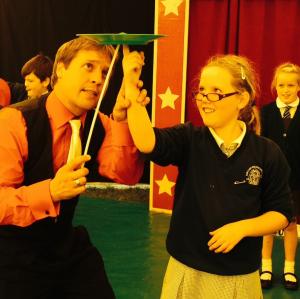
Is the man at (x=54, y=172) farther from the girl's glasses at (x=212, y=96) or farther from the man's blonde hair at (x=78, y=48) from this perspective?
the girl's glasses at (x=212, y=96)

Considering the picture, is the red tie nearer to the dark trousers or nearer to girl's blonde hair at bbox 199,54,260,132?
the dark trousers

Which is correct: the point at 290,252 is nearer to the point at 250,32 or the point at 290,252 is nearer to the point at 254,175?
the point at 254,175

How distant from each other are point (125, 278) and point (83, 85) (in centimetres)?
199

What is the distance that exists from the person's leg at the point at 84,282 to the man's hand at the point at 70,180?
49 cm

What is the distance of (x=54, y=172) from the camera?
1888 mm

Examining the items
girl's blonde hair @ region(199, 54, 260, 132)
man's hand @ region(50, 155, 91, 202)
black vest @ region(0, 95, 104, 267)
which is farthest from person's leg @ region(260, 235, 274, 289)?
man's hand @ region(50, 155, 91, 202)

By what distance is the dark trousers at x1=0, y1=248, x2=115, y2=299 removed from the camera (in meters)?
1.93

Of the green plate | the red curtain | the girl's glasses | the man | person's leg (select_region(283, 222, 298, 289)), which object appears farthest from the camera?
the red curtain

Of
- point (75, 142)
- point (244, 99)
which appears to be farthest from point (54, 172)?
point (244, 99)

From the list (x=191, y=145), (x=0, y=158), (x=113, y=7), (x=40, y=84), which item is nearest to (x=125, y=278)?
(x=40, y=84)

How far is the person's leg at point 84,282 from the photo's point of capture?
204 centimetres

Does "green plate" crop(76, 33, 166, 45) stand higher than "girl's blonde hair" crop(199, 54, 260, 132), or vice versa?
"green plate" crop(76, 33, 166, 45)

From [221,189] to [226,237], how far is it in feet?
0.62

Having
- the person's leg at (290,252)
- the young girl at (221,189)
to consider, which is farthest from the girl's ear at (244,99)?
the person's leg at (290,252)
